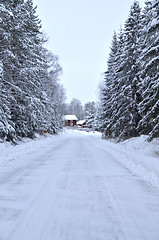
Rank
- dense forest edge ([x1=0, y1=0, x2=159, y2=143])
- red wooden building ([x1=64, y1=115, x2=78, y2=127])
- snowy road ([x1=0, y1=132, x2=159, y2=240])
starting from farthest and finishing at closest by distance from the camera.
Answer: red wooden building ([x1=64, y1=115, x2=78, y2=127]), dense forest edge ([x1=0, y1=0, x2=159, y2=143]), snowy road ([x1=0, y1=132, x2=159, y2=240])

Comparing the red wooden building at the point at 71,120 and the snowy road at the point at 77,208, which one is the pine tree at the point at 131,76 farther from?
the red wooden building at the point at 71,120

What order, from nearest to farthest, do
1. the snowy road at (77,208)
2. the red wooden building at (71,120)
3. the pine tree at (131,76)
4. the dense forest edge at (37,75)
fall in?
the snowy road at (77,208) → the dense forest edge at (37,75) → the pine tree at (131,76) → the red wooden building at (71,120)

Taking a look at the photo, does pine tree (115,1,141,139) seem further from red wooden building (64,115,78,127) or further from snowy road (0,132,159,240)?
red wooden building (64,115,78,127)

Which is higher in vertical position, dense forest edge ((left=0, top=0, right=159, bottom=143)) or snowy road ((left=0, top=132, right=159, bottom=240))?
dense forest edge ((left=0, top=0, right=159, bottom=143))

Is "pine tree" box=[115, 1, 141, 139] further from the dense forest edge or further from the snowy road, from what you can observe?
the snowy road

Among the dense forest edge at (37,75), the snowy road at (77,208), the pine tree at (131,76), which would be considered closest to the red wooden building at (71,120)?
the dense forest edge at (37,75)

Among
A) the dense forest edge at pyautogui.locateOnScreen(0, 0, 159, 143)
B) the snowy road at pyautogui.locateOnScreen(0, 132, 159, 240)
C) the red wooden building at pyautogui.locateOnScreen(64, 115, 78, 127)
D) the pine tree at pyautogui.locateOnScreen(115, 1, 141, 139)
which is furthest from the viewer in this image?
the red wooden building at pyautogui.locateOnScreen(64, 115, 78, 127)

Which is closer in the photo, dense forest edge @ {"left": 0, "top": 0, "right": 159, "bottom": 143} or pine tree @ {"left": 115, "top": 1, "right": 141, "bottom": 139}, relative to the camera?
dense forest edge @ {"left": 0, "top": 0, "right": 159, "bottom": 143}

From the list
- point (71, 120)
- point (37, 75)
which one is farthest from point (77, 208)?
point (71, 120)

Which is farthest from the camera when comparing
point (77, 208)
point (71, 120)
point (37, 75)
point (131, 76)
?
point (71, 120)

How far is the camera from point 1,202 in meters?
3.62

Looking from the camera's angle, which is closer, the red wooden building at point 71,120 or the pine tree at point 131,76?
the pine tree at point 131,76

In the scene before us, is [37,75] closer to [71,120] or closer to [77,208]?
[77,208]

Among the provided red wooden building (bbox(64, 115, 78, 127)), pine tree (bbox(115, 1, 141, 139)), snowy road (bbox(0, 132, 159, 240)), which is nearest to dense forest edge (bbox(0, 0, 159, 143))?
pine tree (bbox(115, 1, 141, 139))
